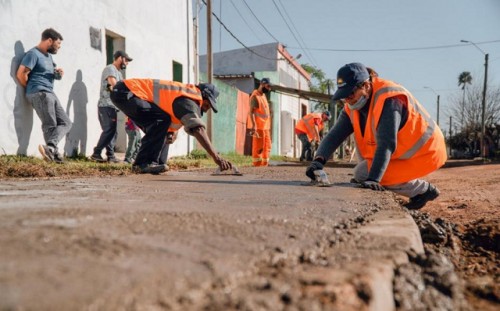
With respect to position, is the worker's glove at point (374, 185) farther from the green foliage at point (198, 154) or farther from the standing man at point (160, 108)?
the green foliage at point (198, 154)

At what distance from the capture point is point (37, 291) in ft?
2.59

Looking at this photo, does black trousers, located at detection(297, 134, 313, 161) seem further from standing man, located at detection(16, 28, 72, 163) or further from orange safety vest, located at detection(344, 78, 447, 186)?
orange safety vest, located at detection(344, 78, 447, 186)

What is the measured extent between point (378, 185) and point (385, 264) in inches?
80.7

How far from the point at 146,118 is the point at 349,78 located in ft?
7.54

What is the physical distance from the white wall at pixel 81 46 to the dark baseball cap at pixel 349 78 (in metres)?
3.74

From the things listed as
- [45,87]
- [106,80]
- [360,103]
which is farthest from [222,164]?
[106,80]

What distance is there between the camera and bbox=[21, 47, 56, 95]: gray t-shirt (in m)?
4.77

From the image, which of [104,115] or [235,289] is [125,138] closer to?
[104,115]

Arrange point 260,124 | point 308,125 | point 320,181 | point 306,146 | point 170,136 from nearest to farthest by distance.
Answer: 1. point 320,181
2. point 170,136
3. point 260,124
4. point 308,125
5. point 306,146

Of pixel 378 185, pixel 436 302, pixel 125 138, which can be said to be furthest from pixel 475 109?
pixel 436 302

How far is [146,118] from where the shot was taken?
4.54 meters

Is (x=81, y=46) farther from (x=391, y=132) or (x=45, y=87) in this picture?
(x=391, y=132)

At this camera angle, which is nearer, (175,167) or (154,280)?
(154,280)

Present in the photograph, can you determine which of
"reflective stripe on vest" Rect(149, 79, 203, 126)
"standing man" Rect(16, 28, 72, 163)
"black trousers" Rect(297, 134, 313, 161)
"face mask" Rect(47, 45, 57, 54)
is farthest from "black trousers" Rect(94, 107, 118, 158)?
"black trousers" Rect(297, 134, 313, 161)
